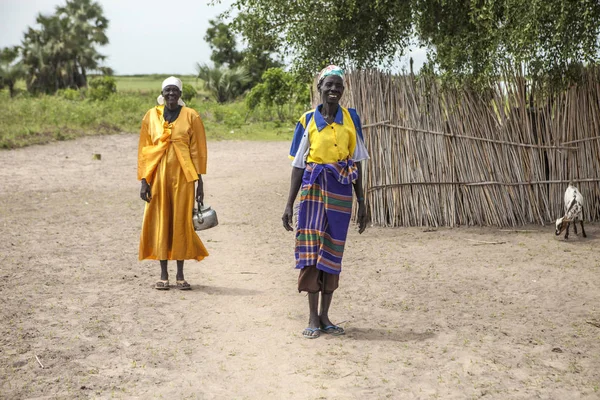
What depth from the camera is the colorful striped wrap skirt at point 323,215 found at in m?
4.85

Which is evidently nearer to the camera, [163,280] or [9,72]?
[163,280]

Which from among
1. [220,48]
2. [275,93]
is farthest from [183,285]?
[220,48]

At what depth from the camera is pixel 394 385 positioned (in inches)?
160

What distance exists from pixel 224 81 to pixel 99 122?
1387cm

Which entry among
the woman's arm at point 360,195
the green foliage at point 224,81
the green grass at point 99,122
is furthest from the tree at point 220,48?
the woman's arm at point 360,195

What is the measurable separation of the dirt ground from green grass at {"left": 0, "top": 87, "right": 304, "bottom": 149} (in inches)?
379

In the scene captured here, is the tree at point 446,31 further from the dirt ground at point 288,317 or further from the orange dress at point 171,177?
the orange dress at point 171,177

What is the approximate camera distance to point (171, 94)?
6.05 meters

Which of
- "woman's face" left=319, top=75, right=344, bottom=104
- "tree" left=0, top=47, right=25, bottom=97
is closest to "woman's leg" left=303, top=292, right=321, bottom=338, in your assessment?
"woman's face" left=319, top=75, right=344, bottom=104

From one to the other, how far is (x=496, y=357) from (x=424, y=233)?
4.13m

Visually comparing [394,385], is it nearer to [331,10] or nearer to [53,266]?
[53,266]

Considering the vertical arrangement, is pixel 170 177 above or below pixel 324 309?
above

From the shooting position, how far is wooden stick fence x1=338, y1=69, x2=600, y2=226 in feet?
28.5

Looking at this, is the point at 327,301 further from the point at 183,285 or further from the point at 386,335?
the point at 183,285
